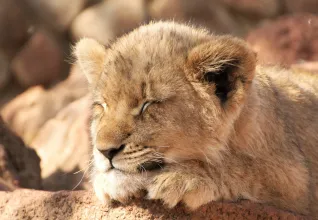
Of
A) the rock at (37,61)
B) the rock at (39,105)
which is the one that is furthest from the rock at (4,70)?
the rock at (39,105)

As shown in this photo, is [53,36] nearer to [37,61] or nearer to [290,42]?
[37,61]

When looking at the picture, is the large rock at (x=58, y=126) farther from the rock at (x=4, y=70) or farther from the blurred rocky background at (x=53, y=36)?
the rock at (x=4, y=70)

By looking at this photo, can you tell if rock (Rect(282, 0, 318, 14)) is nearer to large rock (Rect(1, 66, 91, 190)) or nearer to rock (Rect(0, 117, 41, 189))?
large rock (Rect(1, 66, 91, 190))

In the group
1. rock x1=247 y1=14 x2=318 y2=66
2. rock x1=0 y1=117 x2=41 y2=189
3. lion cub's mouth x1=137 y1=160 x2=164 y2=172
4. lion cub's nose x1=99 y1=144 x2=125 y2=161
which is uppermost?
lion cub's nose x1=99 y1=144 x2=125 y2=161

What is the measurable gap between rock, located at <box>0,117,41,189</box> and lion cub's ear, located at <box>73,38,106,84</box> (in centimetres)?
168

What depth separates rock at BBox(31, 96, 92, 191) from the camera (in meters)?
6.16

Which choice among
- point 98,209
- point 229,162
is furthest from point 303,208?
point 98,209

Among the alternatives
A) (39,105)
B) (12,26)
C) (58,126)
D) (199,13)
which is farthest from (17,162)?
(199,13)

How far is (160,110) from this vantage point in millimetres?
3027

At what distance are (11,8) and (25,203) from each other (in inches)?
238

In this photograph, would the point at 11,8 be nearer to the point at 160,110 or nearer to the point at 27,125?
the point at 27,125

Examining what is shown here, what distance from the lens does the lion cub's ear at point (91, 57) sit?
367cm

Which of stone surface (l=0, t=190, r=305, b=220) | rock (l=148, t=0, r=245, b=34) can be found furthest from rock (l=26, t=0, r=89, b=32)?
stone surface (l=0, t=190, r=305, b=220)

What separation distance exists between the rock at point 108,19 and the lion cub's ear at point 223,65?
6.15 meters
